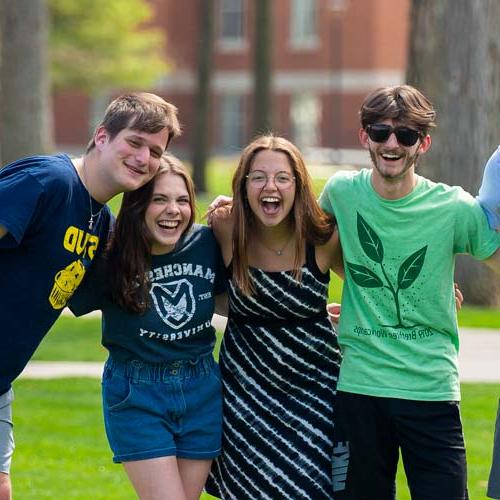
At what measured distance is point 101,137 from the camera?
4.80 m

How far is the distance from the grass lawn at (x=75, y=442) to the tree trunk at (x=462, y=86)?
458cm

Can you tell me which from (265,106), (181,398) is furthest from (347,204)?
(265,106)

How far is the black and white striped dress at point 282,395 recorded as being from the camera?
4922 mm

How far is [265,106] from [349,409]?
77.3 feet

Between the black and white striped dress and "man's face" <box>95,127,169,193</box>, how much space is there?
0.56 m

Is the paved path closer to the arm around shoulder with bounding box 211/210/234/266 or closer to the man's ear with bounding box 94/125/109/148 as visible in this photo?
the arm around shoulder with bounding box 211/210/234/266

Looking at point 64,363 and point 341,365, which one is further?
point 64,363

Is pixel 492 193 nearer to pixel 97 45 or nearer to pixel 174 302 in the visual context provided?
pixel 174 302

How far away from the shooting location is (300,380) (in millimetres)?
4949

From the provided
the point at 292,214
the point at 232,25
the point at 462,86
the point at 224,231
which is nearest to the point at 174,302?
the point at 224,231

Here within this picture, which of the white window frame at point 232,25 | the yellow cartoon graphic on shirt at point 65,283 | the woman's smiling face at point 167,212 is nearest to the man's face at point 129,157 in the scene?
the woman's smiling face at point 167,212

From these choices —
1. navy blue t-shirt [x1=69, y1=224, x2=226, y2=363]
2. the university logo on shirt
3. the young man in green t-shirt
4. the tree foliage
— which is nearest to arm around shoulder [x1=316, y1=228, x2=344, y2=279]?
the young man in green t-shirt

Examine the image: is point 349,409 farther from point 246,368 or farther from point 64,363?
point 64,363

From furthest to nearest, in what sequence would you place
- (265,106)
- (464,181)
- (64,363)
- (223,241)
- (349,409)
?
(265,106), (464,181), (64,363), (223,241), (349,409)
